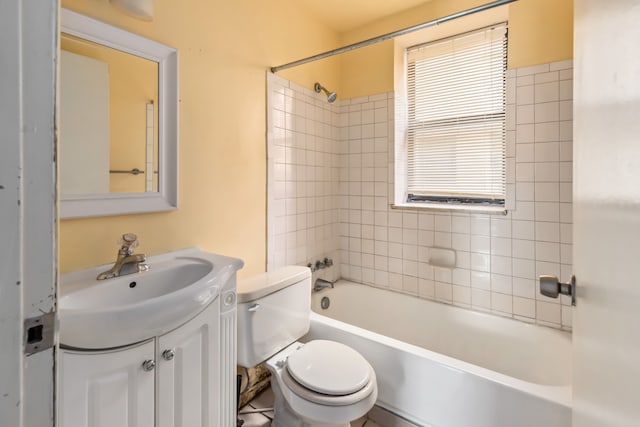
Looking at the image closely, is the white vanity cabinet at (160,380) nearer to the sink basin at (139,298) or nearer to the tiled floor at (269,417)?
the sink basin at (139,298)

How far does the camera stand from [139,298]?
1.13 metres

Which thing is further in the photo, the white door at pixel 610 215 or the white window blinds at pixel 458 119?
the white window blinds at pixel 458 119

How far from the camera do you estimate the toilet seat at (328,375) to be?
125 centimetres

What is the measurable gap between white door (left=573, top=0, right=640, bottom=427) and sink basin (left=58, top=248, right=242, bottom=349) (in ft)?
3.07

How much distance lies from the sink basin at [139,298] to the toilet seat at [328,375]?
509 mm

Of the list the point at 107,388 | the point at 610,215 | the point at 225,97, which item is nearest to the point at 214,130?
the point at 225,97

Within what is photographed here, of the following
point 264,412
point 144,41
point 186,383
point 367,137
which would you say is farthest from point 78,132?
point 367,137

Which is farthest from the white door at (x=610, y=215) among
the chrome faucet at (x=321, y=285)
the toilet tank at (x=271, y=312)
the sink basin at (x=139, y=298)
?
the chrome faucet at (x=321, y=285)

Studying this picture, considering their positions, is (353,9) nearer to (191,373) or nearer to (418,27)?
(418,27)

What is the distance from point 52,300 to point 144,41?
1.27 meters

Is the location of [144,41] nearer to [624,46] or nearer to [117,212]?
[117,212]

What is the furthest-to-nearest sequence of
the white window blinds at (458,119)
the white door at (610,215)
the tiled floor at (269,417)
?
the white window blinds at (458,119) < the tiled floor at (269,417) < the white door at (610,215)

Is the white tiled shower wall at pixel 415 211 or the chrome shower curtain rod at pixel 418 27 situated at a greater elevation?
the chrome shower curtain rod at pixel 418 27

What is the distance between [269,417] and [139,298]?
1055 mm
